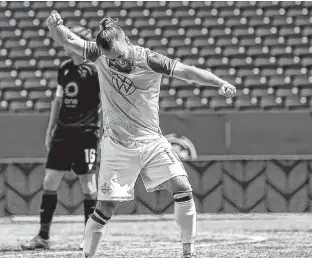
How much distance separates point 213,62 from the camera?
1529cm

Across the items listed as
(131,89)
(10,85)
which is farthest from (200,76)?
(10,85)

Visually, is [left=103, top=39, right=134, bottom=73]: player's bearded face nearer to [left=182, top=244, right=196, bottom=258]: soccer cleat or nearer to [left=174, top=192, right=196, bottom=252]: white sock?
[left=174, top=192, right=196, bottom=252]: white sock

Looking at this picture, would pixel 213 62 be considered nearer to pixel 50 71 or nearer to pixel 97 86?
pixel 50 71

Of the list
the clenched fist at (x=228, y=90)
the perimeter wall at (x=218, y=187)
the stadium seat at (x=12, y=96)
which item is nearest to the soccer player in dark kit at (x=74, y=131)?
the clenched fist at (x=228, y=90)

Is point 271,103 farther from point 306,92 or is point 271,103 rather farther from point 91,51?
point 91,51

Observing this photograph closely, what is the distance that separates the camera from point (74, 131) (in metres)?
6.70

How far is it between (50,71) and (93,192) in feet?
29.4

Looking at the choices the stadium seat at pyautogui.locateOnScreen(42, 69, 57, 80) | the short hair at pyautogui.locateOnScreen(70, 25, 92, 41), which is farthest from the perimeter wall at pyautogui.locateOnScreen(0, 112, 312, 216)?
the stadium seat at pyautogui.locateOnScreen(42, 69, 57, 80)

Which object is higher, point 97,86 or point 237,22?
point 237,22

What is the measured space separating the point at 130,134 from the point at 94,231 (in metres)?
0.66

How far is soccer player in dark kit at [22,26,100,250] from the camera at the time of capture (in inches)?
263

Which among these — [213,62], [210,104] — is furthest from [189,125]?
[213,62]

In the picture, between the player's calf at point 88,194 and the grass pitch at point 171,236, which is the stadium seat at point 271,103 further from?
the player's calf at point 88,194

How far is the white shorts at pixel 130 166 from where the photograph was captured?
4871mm
